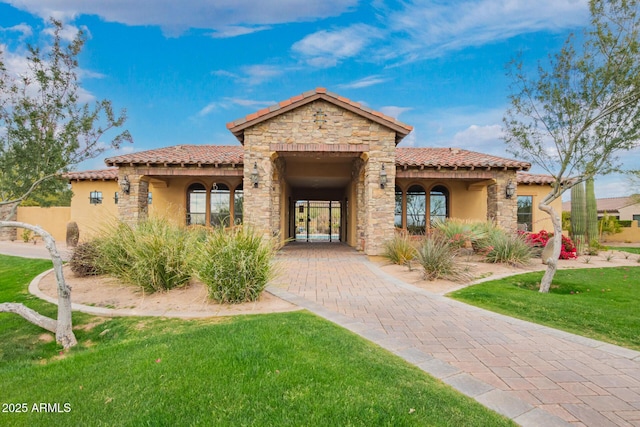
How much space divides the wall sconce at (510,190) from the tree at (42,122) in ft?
45.7

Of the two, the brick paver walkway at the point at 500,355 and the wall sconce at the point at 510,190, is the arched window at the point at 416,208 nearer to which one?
the wall sconce at the point at 510,190

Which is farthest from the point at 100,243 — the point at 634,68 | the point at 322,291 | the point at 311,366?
the point at 634,68

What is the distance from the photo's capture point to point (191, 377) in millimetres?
2793

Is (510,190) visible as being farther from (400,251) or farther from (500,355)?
(500,355)

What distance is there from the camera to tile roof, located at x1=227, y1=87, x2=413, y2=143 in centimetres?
1102

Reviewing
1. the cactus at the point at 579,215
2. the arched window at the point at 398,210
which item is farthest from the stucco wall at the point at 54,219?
the cactus at the point at 579,215

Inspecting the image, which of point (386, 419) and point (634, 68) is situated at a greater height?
point (634, 68)

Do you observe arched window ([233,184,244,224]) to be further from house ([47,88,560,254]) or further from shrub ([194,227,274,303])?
shrub ([194,227,274,303])

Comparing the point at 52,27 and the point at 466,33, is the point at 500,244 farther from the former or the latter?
the point at 52,27

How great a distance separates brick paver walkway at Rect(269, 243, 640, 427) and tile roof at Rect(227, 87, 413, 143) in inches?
261

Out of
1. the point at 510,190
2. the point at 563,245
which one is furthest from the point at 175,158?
the point at 563,245

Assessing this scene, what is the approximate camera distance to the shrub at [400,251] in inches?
394

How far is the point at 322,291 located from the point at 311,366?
3644 millimetres

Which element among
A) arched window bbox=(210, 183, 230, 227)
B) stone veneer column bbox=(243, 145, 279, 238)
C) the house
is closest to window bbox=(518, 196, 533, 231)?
the house
